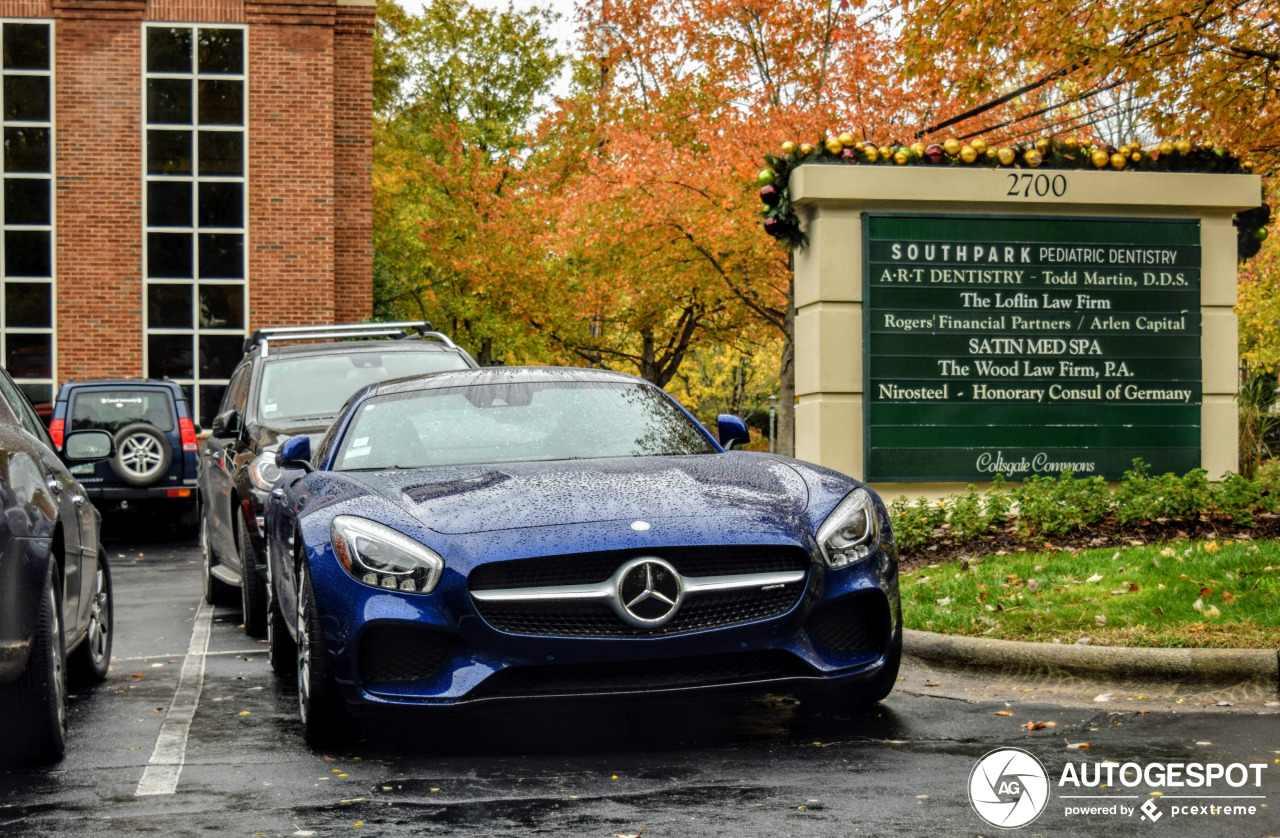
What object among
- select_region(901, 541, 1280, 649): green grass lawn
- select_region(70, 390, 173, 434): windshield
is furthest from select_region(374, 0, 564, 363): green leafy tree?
select_region(901, 541, 1280, 649): green grass lawn

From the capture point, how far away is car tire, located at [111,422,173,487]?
53.6ft

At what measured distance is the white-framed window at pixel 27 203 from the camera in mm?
24125

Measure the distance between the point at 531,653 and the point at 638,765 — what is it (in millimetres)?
545

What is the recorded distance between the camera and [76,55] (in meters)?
24.2

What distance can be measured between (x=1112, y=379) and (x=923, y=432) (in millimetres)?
1643

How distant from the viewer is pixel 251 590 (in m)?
9.20

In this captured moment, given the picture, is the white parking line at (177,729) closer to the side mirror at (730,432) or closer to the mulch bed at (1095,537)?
the side mirror at (730,432)

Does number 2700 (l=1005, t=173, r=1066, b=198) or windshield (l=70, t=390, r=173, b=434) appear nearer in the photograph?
number 2700 (l=1005, t=173, r=1066, b=198)

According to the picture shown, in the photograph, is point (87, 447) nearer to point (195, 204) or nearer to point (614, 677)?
point (614, 677)

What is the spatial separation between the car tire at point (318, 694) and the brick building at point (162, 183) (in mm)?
19329

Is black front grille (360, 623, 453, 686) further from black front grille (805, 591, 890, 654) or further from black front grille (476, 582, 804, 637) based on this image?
black front grille (805, 591, 890, 654)

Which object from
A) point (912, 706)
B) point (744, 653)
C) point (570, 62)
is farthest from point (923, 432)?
point (570, 62)

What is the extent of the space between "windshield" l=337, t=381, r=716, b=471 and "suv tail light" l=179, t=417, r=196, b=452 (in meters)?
10.9

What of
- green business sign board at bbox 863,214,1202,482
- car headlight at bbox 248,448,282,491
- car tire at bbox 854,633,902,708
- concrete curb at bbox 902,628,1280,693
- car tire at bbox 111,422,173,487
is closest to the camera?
car tire at bbox 854,633,902,708
